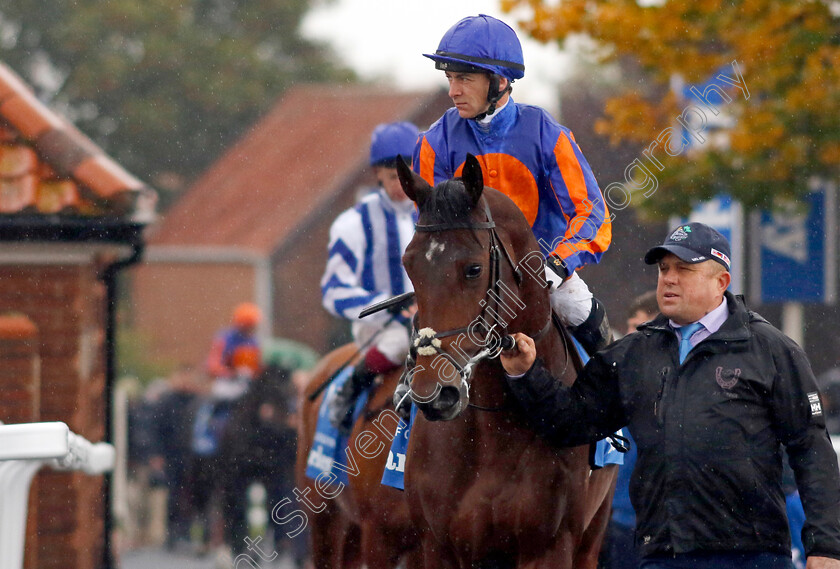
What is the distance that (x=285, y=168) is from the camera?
35.3m

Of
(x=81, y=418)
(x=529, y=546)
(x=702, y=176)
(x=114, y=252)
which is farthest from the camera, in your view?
(x=702, y=176)

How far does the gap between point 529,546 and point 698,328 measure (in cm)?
88

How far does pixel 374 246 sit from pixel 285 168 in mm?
29487

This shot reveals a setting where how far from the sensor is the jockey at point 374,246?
6105mm

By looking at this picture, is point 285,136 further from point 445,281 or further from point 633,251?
point 445,281

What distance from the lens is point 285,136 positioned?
3681 centimetres

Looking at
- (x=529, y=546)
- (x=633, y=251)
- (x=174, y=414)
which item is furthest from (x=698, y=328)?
(x=633, y=251)

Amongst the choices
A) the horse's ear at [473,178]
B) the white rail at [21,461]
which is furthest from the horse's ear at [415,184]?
the white rail at [21,461]

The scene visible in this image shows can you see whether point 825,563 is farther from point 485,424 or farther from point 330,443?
point 330,443

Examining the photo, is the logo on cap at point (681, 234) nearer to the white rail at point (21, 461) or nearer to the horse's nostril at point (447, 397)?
the horse's nostril at point (447, 397)

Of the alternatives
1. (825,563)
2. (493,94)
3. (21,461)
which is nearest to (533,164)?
(493,94)

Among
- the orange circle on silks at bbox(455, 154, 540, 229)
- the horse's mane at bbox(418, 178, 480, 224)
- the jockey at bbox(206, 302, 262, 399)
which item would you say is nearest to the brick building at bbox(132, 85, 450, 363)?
the jockey at bbox(206, 302, 262, 399)

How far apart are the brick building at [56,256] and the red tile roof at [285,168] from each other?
2374cm

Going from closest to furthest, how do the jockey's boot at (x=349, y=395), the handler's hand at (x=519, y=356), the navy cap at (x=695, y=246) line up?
the navy cap at (x=695, y=246) → the handler's hand at (x=519, y=356) → the jockey's boot at (x=349, y=395)
